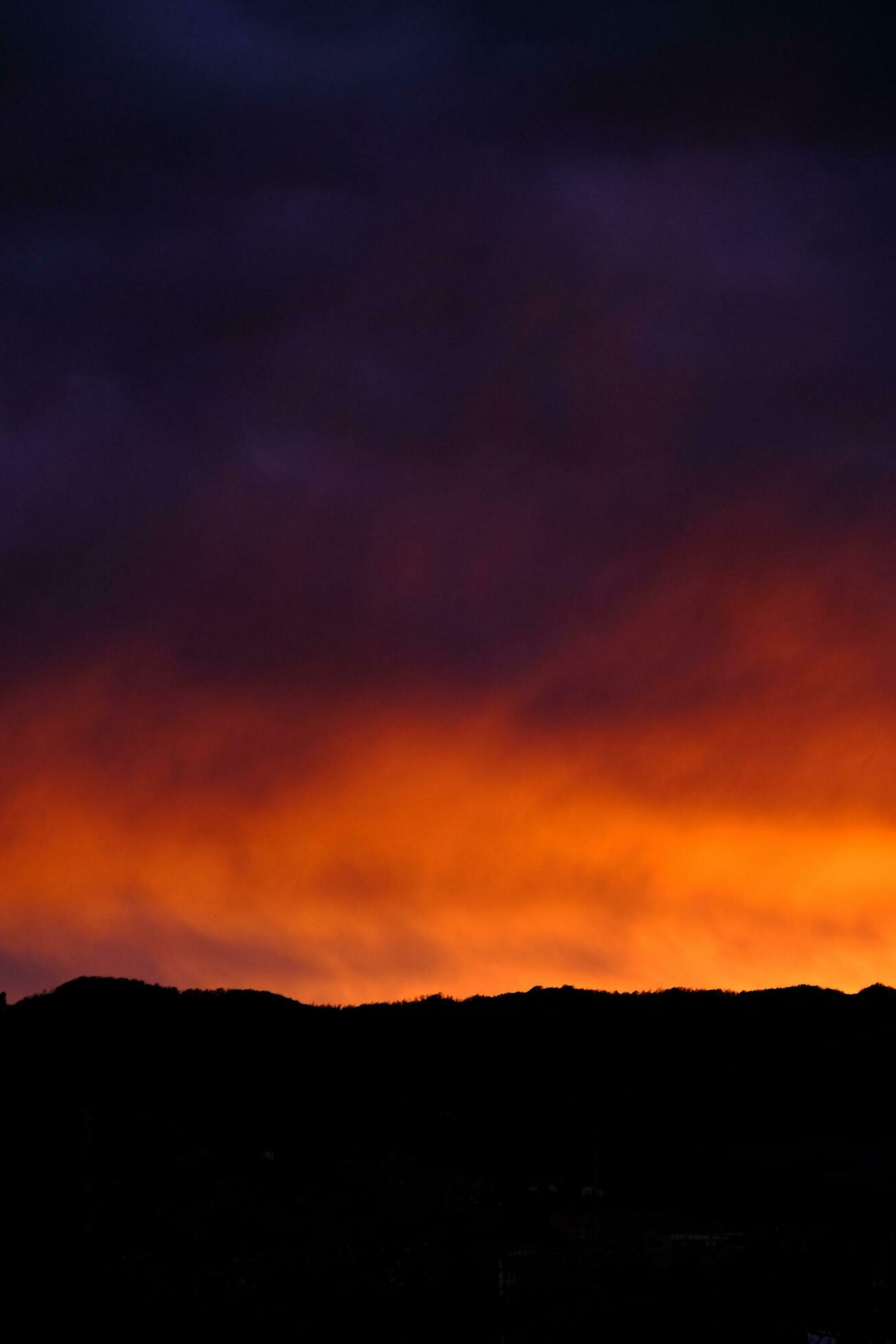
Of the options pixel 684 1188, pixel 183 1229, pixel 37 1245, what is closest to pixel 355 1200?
pixel 183 1229

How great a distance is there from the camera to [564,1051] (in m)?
56.8

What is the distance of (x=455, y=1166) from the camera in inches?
1697

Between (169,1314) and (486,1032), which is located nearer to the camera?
(169,1314)

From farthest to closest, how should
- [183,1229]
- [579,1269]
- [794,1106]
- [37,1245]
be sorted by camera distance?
[794,1106]
[183,1229]
[579,1269]
[37,1245]

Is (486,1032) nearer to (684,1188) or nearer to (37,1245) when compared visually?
A: (684,1188)

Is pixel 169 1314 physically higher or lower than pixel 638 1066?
lower

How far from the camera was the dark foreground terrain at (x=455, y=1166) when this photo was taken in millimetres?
21375

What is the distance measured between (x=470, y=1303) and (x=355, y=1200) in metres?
11.8

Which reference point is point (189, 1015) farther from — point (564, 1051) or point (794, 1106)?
point (794, 1106)

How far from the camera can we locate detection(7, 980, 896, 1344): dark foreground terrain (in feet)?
70.1

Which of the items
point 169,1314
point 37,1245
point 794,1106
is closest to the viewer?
point 37,1245

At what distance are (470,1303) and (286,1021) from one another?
35859 mm


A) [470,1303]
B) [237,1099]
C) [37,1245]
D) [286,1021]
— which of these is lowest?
[470,1303]

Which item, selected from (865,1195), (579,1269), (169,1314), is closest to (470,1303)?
(579,1269)
